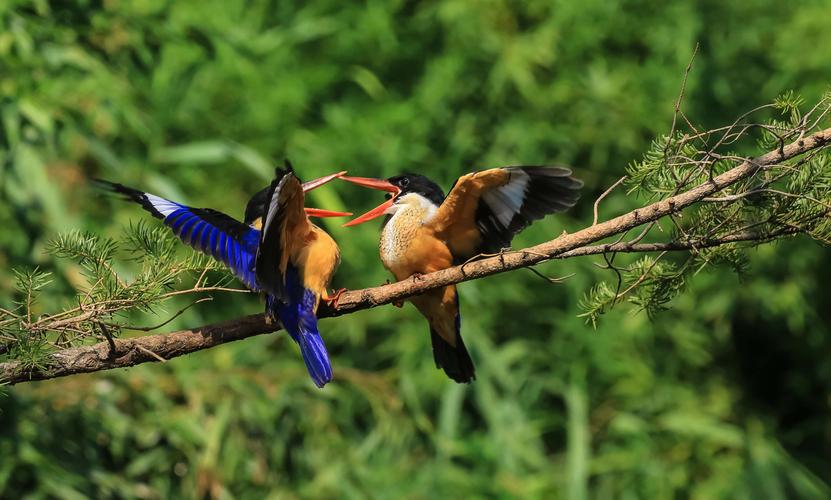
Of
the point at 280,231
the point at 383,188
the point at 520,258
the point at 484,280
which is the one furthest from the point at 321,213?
the point at 484,280

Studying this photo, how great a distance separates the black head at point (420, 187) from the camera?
9.82 feet

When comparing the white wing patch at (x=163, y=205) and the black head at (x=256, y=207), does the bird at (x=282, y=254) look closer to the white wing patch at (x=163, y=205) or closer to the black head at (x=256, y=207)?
the white wing patch at (x=163, y=205)

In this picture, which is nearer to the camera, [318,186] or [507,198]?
[507,198]

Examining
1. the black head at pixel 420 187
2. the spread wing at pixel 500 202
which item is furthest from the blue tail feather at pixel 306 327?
the black head at pixel 420 187

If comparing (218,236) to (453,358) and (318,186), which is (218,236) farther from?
(453,358)

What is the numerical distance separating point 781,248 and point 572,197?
8.06 feet

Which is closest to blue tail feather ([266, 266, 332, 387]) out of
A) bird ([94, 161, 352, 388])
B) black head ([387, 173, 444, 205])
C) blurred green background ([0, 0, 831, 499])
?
bird ([94, 161, 352, 388])

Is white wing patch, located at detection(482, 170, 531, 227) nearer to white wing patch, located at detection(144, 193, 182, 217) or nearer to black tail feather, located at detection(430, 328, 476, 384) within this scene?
black tail feather, located at detection(430, 328, 476, 384)

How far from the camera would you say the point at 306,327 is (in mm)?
2619

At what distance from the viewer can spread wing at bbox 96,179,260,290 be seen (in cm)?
249

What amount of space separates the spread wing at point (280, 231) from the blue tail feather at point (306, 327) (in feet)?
0.18

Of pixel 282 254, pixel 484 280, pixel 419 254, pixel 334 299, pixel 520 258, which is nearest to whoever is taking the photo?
pixel 520 258

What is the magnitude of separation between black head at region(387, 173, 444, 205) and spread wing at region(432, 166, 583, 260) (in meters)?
0.25

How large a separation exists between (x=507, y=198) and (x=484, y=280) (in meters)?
2.14
